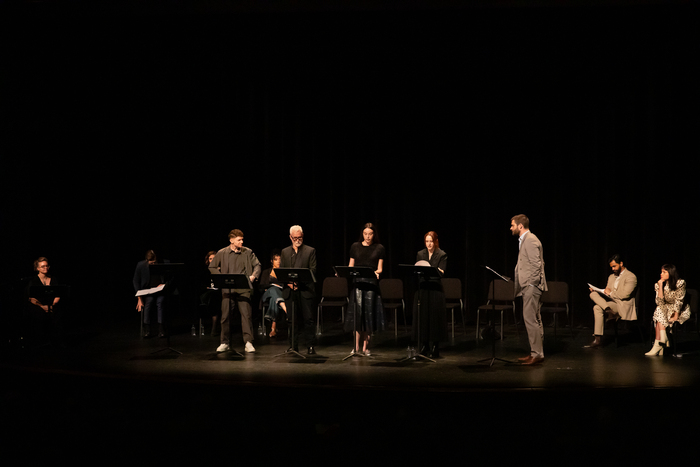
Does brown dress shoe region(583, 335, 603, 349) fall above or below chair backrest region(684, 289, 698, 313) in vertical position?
below

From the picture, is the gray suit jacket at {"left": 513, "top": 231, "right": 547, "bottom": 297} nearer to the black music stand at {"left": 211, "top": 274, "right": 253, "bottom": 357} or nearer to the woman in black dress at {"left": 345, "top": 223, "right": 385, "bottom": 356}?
the woman in black dress at {"left": 345, "top": 223, "right": 385, "bottom": 356}

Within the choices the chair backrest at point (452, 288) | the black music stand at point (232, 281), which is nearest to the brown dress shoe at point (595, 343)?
the chair backrest at point (452, 288)

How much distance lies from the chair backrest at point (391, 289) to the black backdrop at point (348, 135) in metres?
1.34

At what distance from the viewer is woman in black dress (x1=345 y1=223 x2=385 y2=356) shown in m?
6.10

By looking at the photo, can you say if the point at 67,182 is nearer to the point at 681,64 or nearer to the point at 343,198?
the point at 343,198

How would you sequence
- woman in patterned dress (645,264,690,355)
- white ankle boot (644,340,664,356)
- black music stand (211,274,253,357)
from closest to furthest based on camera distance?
black music stand (211,274,253,357) → woman in patterned dress (645,264,690,355) → white ankle boot (644,340,664,356)

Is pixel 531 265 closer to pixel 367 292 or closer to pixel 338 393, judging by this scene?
pixel 367 292

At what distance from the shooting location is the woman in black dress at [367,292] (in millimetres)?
6102

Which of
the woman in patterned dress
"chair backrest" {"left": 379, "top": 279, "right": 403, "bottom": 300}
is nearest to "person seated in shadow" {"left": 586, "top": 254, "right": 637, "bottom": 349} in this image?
the woman in patterned dress

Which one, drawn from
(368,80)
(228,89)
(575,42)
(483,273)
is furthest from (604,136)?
(228,89)

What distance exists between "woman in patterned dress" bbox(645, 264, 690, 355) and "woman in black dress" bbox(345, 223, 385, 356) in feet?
9.45

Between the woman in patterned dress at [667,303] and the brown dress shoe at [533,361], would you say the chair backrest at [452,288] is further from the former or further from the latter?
the woman in patterned dress at [667,303]

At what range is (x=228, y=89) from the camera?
9.55 meters

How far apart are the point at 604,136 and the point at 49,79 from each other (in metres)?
7.66
